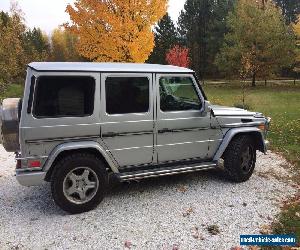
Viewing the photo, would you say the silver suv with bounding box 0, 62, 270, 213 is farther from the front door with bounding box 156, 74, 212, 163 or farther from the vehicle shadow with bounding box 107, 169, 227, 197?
the vehicle shadow with bounding box 107, 169, 227, 197

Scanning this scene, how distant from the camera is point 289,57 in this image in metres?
34.4

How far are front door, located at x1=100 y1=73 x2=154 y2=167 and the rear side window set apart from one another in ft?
0.77

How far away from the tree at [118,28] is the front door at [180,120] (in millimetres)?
10949

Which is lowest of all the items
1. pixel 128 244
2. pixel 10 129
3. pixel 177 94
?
pixel 128 244

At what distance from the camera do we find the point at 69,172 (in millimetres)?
5527

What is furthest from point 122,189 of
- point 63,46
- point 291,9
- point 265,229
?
point 63,46

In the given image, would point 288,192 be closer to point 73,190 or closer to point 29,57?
point 73,190

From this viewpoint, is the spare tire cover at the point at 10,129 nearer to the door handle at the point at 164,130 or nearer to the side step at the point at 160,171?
the side step at the point at 160,171

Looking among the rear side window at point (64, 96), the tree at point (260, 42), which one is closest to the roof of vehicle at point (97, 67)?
the rear side window at point (64, 96)

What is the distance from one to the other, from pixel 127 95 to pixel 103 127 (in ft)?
2.18

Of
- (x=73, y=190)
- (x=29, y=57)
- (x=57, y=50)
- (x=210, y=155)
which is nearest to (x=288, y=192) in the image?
(x=210, y=155)

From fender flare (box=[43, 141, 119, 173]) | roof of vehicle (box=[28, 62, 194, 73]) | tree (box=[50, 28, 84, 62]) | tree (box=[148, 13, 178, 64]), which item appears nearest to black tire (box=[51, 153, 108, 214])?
fender flare (box=[43, 141, 119, 173])

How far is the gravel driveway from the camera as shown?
4953mm

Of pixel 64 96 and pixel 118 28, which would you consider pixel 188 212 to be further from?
pixel 118 28
